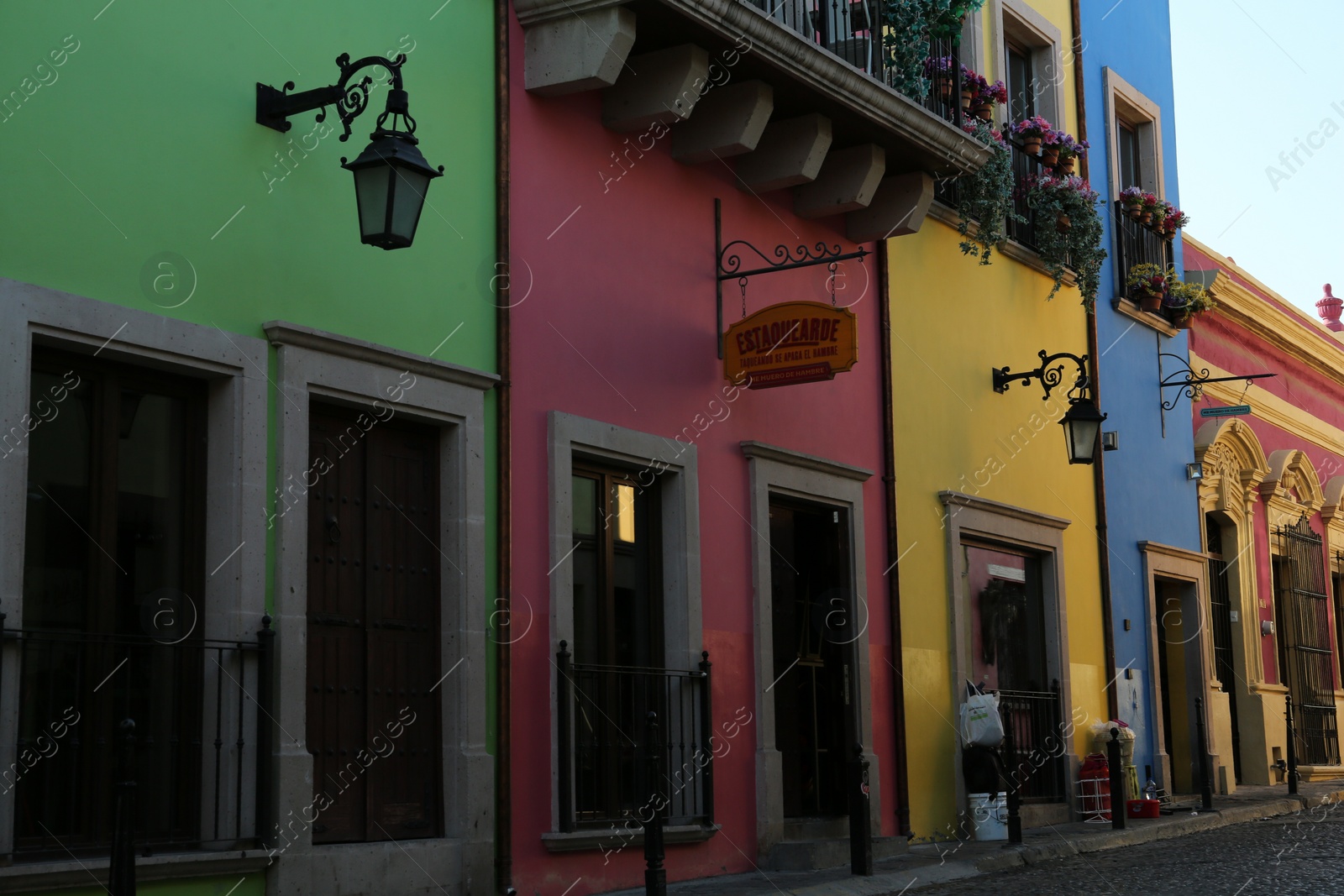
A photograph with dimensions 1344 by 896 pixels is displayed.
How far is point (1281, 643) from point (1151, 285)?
615cm

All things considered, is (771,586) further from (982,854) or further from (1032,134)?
(1032,134)

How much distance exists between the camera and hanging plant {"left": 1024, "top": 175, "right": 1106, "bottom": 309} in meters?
15.8

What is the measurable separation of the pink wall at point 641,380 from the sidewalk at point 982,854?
408 mm

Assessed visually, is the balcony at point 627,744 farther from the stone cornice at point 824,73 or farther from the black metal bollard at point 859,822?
the stone cornice at point 824,73

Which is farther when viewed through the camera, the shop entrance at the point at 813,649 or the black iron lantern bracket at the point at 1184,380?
the black iron lantern bracket at the point at 1184,380

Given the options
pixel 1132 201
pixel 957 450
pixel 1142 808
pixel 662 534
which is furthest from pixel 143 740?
pixel 1132 201

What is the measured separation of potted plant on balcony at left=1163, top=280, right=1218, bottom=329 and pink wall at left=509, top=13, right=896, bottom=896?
23.7ft

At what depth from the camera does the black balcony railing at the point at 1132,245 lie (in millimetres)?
17922

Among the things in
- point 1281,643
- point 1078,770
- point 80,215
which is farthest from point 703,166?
point 1281,643

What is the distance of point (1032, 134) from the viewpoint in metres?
15.5

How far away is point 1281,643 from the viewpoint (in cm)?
2156

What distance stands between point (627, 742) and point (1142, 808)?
294 inches

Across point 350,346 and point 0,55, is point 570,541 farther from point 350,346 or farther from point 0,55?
point 0,55

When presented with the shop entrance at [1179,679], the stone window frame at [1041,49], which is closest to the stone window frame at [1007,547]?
the shop entrance at [1179,679]
